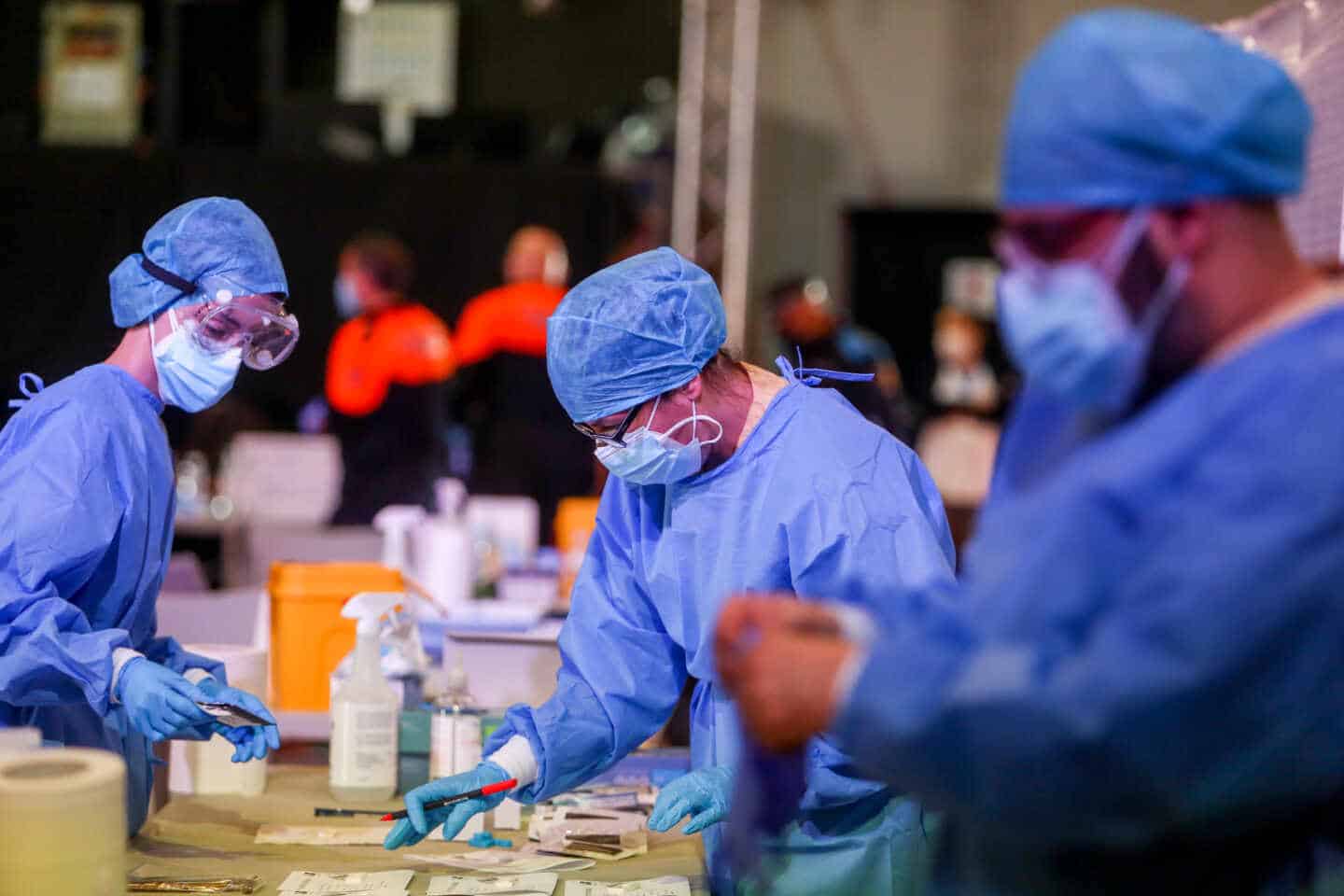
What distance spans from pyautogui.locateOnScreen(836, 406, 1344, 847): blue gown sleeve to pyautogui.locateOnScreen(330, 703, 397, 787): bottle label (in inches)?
49.5

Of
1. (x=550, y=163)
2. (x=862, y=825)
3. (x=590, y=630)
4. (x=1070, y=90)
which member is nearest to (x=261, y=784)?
(x=590, y=630)

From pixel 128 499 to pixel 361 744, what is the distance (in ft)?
1.68

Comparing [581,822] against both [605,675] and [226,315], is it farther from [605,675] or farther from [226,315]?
[226,315]

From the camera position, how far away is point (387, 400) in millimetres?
5043

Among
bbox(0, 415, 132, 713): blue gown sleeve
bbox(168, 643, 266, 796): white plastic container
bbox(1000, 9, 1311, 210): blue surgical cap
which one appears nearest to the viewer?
bbox(1000, 9, 1311, 210): blue surgical cap

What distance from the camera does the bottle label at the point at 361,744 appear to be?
2.08m

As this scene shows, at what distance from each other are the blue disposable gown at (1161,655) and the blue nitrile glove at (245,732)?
1057 millimetres


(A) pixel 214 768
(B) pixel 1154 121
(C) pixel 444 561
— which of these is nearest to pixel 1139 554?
(B) pixel 1154 121

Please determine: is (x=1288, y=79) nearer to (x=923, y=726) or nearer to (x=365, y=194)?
(x=923, y=726)

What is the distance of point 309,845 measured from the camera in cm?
193

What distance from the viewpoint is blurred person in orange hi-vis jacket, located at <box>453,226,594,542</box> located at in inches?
214

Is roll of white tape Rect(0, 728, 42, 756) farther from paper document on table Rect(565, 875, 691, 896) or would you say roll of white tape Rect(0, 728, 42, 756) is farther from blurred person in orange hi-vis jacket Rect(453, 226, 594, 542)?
blurred person in orange hi-vis jacket Rect(453, 226, 594, 542)

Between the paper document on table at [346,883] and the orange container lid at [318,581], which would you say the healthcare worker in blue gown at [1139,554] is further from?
the orange container lid at [318,581]

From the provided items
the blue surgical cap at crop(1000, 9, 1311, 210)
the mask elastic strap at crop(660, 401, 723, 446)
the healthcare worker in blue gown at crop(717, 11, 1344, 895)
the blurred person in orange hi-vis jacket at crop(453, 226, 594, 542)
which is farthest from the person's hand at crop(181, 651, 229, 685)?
the blurred person in orange hi-vis jacket at crop(453, 226, 594, 542)
